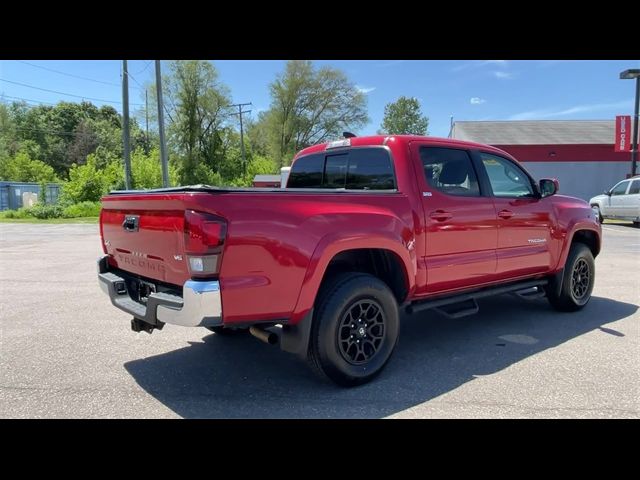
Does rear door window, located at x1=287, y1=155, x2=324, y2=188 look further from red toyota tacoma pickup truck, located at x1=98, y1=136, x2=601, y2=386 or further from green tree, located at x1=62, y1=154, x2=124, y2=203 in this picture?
green tree, located at x1=62, y1=154, x2=124, y2=203

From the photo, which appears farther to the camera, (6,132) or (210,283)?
(6,132)

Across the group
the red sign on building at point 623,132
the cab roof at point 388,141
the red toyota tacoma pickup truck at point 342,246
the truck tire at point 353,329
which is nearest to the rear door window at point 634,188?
the red sign on building at point 623,132

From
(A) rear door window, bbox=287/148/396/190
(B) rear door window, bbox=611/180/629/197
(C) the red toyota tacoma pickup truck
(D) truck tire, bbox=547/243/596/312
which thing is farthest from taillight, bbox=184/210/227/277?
(B) rear door window, bbox=611/180/629/197

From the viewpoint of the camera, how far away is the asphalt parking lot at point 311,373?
319 centimetres

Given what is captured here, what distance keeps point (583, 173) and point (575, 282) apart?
30670 millimetres

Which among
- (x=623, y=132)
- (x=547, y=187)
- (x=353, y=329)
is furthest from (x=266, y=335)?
(x=623, y=132)

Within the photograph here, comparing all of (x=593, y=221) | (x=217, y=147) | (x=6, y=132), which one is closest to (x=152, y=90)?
(x=217, y=147)

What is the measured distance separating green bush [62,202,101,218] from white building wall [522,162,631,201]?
28608 mm

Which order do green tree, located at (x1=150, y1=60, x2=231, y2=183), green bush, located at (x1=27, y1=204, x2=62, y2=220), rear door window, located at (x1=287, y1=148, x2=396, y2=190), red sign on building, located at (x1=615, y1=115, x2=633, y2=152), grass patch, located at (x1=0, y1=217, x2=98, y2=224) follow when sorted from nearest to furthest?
rear door window, located at (x1=287, y1=148, x2=396, y2=190) < grass patch, located at (x1=0, y1=217, x2=98, y2=224) < red sign on building, located at (x1=615, y1=115, x2=633, y2=152) < green bush, located at (x1=27, y1=204, x2=62, y2=220) < green tree, located at (x1=150, y1=60, x2=231, y2=183)

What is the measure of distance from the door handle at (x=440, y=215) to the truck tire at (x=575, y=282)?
94.6 inches

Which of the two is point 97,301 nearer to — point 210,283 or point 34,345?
point 34,345

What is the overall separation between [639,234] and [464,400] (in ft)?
51.8

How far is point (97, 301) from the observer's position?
6402mm

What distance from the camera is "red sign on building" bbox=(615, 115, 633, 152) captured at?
25281 millimetres
